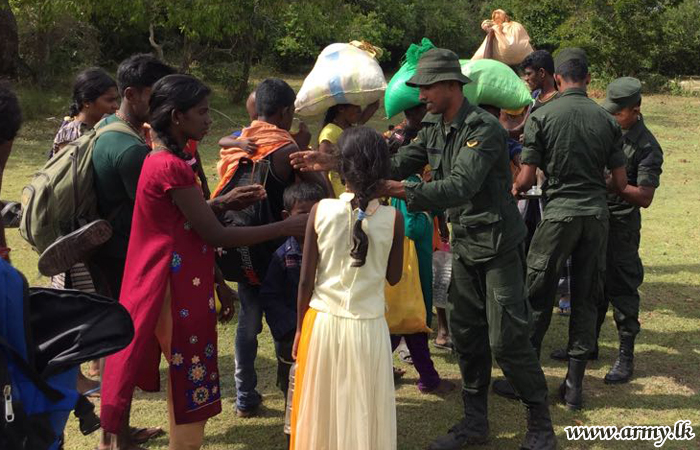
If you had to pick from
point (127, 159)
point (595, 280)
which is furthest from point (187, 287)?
point (595, 280)

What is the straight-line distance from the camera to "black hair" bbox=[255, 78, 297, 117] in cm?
397

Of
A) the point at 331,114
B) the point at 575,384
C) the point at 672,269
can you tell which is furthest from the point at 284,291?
the point at 672,269

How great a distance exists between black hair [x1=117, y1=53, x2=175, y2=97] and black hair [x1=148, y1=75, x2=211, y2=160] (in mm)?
480

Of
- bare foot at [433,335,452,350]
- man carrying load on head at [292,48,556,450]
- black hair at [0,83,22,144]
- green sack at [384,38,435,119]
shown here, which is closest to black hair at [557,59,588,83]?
green sack at [384,38,435,119]

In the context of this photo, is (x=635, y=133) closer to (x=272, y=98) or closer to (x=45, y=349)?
(x=272, y=98)

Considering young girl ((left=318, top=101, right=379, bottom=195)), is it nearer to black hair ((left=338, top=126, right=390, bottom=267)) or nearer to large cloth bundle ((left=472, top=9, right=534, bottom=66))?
black hair ((left=338, top=126, right=390, bottom=267))

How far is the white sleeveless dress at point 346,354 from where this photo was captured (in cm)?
318

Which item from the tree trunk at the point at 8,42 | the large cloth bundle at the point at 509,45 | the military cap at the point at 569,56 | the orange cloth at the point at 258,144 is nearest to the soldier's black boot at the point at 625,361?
the military cap at the point at 569,56

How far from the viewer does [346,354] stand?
3.20m

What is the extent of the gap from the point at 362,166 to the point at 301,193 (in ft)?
1.93

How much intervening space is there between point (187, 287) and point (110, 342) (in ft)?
2.45

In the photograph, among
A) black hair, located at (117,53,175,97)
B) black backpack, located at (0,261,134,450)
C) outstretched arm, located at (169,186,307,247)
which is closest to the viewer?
black backpack, located at (0,261,134,450)

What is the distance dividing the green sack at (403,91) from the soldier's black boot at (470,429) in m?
1.88

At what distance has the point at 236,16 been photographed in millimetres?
16422
